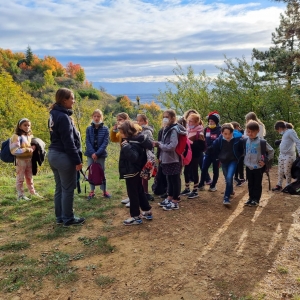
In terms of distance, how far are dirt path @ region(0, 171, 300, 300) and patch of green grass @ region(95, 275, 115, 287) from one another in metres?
0.04

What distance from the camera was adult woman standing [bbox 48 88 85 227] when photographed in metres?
4.00

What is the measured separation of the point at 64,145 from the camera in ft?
13.2

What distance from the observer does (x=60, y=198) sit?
4512 millimetres

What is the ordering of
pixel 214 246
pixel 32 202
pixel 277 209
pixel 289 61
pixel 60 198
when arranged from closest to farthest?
1. pixel 214 246
2. pixel 60 198
3. pixel 277 209
4. pixel 32 202
5. pixel 289 61

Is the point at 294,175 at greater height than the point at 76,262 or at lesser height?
greater

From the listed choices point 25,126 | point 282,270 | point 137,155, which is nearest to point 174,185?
point 137,155

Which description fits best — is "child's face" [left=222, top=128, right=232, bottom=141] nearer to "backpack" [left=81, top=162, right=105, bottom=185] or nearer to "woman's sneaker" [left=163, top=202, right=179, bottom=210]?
"woman's sneaker" [left=163, top=202, right=179, bottom=210]

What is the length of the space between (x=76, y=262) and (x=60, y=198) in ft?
4.30

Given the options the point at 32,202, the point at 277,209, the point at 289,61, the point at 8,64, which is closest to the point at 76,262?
the point at 32,202

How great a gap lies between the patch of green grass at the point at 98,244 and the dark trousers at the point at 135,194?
0.68 meters

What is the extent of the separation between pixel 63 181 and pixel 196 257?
221cm

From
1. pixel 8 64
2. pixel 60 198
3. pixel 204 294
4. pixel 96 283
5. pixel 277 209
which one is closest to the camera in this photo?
pixel 204 294

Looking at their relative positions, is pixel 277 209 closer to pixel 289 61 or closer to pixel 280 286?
pixel 280 286

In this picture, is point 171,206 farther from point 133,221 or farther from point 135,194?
point 135,194
